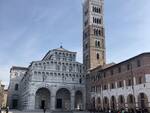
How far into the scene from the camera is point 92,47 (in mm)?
67312

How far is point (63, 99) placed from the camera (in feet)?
203

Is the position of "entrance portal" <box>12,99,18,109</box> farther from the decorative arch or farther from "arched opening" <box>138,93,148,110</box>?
"arched opening" <box>138,93,148,110</box>

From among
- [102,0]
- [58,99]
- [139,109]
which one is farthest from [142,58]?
[102,0]

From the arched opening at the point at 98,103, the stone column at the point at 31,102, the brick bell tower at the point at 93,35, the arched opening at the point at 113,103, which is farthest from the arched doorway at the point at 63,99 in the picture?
the arched opening at the point at 113,103

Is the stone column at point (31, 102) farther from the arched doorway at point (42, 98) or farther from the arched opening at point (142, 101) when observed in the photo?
the arched opening at point (142, 101)

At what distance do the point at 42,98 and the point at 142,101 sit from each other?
99.8ft

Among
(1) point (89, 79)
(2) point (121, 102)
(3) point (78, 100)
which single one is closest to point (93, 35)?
(1) point (89, 79)

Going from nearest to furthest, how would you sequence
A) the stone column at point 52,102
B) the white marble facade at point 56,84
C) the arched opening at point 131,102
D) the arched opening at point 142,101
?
the arched opening at point 142,101 < the arched opening at point 131,102 < the stone column at point 52,102 < the white marble facade at point 56,84

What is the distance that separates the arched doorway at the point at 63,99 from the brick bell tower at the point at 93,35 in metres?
10.7

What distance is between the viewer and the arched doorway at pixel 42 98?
58844 millimetres

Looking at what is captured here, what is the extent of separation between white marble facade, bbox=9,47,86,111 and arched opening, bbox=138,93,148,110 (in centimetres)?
2441

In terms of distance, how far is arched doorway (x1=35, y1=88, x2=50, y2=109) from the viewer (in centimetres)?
5884

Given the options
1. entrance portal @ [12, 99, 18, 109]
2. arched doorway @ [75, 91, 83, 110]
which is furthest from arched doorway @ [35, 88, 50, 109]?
entrance portal @ [12, 99, 18, 109]

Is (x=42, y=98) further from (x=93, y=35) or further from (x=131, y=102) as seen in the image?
(x=131, y=102)
